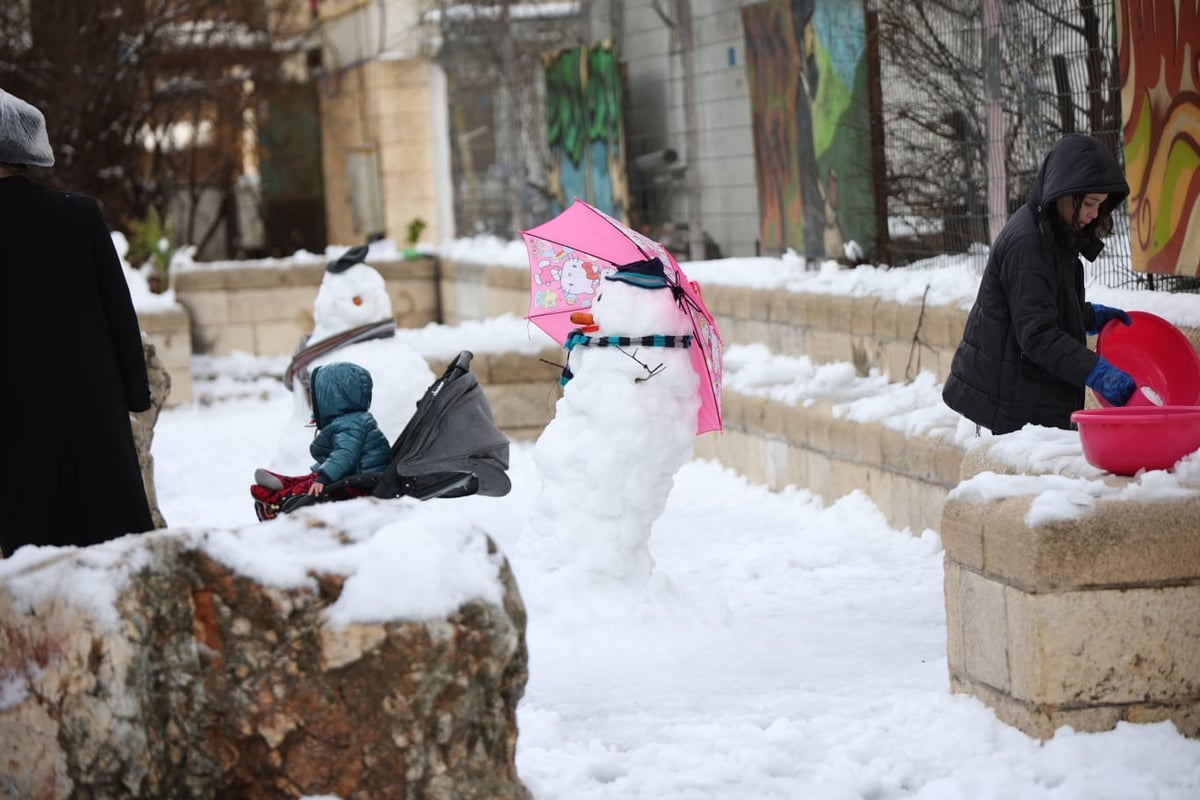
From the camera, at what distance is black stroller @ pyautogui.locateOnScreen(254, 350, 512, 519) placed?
732 cm

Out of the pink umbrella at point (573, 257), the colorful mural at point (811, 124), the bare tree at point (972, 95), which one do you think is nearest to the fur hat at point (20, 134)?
the pink umbrella at point (573, 257)

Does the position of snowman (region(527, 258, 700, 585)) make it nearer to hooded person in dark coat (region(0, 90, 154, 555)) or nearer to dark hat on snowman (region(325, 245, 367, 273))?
hooded person in dark coat (region(0, 90, 154, 555))

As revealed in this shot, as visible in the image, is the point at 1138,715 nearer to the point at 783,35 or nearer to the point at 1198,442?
the point at 1198,442

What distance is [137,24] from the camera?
25344mm

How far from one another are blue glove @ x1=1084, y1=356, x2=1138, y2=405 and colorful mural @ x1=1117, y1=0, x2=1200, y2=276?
1728 millimetres

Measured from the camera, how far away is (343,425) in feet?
23.8

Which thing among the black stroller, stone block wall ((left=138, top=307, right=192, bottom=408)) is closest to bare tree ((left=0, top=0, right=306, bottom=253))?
stone block wall ((left=138, top=307, right=192, bottom=408))

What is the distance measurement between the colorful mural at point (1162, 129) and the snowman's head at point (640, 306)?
2.12 metres

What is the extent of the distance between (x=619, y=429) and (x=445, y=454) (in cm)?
110

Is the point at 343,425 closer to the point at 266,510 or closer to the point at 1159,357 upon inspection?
the point at 266,510

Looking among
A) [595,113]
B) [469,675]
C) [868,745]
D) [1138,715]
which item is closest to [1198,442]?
[1138,715]

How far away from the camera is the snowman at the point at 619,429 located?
6844mm

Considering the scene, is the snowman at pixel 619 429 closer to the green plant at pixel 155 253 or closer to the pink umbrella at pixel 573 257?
the pink umbrella at pixel 573 257

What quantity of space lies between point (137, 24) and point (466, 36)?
6586 millimetres
